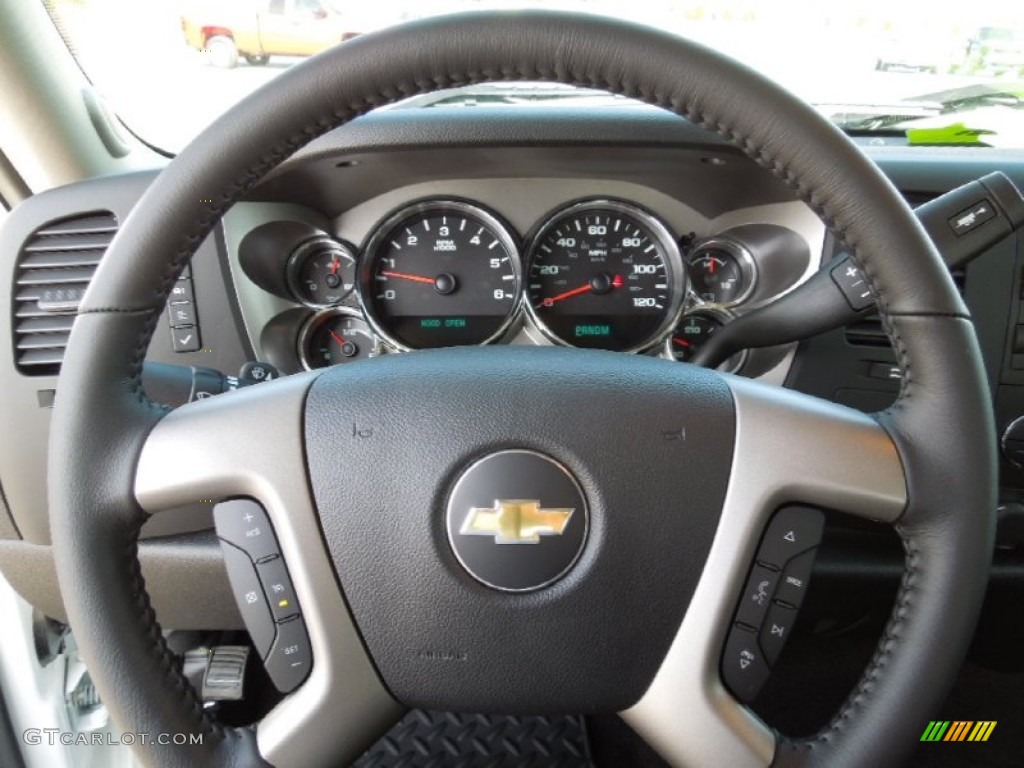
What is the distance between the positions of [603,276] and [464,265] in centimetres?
30

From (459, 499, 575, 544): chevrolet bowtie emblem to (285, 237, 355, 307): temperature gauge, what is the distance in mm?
1030

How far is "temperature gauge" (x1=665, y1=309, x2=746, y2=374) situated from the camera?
1.77m

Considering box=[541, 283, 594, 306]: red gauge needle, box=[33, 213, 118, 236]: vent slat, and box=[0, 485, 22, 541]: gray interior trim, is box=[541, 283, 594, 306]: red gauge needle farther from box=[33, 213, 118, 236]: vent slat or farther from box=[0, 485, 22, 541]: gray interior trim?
box=[0, 485, 22, 541]: gray interior trim

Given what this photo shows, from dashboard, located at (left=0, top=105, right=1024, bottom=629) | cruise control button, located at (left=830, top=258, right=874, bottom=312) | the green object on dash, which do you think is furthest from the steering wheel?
the green object on dash

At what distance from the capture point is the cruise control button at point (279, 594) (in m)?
0.85

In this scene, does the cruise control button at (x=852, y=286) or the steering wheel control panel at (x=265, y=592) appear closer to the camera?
the steering wheel control panel at (x=265, y=592)

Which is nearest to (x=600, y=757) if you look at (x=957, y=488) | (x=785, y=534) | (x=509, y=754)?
(x=509, y=754)

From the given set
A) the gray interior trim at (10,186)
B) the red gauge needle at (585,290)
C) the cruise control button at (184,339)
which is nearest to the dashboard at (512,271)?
the red gauge needle at (585,290)

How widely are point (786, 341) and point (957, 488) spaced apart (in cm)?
57

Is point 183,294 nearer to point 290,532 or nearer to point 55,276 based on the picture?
point 55,276

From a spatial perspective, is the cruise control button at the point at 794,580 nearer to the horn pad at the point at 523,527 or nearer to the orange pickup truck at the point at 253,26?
the horn pad at the point at 523,527

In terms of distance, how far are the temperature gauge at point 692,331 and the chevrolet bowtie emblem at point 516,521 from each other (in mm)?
992

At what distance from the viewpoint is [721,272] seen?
1814mm

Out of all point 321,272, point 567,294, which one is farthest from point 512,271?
point 321,272
